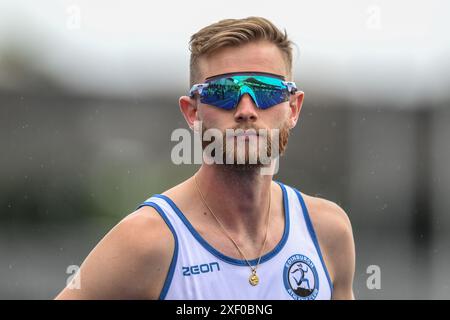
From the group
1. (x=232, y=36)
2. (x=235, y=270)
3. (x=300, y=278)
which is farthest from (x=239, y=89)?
(x=300, y=278)

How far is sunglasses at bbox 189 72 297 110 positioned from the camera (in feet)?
13.4

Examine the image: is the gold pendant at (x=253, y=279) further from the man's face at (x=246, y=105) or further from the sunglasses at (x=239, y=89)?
the sunglasses at (x=239, y=89)

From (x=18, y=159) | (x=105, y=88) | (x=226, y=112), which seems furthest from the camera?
(x=105, y=88)

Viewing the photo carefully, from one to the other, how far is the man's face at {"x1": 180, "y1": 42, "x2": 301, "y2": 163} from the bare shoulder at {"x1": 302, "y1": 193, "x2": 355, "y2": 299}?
611 mm

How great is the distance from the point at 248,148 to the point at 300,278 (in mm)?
850

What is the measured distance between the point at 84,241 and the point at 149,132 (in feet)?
10.6

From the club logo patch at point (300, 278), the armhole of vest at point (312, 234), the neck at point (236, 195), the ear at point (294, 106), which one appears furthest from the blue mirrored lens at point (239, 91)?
the club logo patch at point (300, 278)

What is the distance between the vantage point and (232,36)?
13.6 feet

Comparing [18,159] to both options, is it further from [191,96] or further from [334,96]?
[191,96]

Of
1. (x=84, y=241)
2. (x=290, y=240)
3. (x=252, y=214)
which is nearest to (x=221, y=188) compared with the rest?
(x=252, y=214)

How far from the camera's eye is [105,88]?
18906 mm

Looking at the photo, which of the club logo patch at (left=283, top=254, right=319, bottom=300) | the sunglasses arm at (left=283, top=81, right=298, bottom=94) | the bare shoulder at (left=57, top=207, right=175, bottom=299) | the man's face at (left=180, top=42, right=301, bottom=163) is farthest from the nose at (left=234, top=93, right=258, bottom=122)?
the club logo patch at (left=283, top=254, right=319, bottom=300)

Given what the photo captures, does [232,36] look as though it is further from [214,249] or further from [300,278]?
[300,278]

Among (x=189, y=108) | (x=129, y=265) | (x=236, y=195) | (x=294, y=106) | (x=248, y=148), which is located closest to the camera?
(x=129, y=265)
